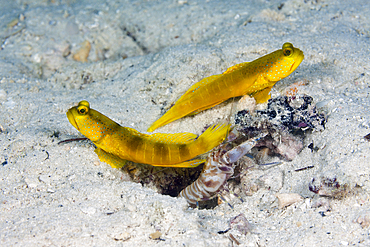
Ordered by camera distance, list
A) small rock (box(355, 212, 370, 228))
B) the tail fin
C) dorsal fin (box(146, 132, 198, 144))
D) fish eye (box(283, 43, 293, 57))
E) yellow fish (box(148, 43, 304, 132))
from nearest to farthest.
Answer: small rock (box(355, 212, 370, 228)) → the tail fin → dorsal fin (box(146, 132, 198, 144)) → fish eye (box(283, 43, 293, 57)) → yellow fish (box(148, 43, 304, 132))

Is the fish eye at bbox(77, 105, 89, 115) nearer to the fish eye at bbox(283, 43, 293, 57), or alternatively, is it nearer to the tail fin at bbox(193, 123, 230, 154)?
the tail fin at bbox(193, 123, 230, 154)

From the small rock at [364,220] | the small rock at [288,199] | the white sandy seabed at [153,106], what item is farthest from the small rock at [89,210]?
the small rock at [364,220]

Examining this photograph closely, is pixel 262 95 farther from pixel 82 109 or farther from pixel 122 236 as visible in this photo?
pixel 122 236

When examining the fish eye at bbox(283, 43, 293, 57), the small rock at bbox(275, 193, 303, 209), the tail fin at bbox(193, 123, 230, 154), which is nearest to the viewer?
the small rock at bbox(275, 193, 303, 209)

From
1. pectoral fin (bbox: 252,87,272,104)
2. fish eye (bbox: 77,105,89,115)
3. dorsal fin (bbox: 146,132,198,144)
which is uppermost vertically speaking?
fish eye (bbox: 77,105,89,115)

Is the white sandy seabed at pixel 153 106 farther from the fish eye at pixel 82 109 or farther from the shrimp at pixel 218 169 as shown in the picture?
the fish eye at pixel 82 109

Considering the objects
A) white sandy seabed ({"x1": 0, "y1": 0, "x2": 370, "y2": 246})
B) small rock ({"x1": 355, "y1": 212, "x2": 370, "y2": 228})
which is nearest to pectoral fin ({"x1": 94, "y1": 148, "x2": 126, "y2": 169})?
white sandy seabed ({"x1": 0, "y1": 0, "x2": 370, "y2": 246})

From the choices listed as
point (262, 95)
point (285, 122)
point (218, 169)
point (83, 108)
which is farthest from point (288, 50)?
point (83, 108)

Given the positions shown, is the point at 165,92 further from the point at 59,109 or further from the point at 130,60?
the point at 59,109
